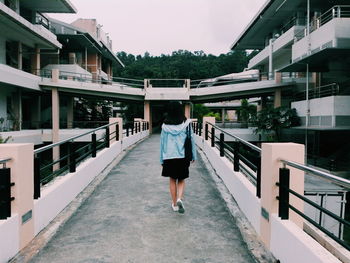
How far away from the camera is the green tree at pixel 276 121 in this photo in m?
19.2

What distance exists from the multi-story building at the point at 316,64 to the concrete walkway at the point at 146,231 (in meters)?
9.62

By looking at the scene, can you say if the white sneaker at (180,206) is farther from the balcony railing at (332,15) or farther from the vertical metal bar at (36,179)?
the balcony railing at (332,15)

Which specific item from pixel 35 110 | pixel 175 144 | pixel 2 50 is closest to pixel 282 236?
pixel 175 144

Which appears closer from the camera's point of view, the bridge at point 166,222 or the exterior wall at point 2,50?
the bridge at point 166,222

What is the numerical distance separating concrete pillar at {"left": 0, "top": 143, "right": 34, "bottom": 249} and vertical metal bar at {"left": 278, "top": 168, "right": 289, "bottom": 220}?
124 inches

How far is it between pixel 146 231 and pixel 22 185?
5.79 ft

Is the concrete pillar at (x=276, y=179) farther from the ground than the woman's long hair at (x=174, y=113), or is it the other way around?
the woman's long hair at (x=174, y=113)

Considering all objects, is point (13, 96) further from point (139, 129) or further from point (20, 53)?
point (139, 129)

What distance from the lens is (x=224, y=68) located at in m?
72.9

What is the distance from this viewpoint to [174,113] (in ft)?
17.9

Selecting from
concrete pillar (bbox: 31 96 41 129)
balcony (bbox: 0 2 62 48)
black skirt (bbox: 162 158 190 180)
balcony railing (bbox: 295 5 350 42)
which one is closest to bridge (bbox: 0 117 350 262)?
black skirt (bbox: 162 158 190 180)

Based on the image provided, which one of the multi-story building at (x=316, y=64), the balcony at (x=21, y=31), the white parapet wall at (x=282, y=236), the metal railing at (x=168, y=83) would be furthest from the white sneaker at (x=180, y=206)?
the metal railing at (x=168, y=83)

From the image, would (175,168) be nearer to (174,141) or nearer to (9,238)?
(174,141)

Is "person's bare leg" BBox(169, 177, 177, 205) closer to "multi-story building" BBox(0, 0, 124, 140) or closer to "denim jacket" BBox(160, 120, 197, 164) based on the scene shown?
"denim jacket" BBox(160, 120, 197, 164)
